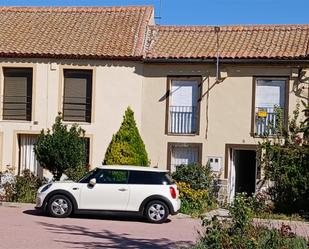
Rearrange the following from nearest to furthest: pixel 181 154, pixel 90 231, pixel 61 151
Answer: pixel 90 231
pixel 61 151
pixel 181 154

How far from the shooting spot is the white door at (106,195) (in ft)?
61.0

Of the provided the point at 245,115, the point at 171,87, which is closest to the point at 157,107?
the point at 171,87

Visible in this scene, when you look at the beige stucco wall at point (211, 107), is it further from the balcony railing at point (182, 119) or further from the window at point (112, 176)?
the window at point (112, 176)

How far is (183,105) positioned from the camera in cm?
2527

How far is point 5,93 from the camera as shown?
86.6 ft

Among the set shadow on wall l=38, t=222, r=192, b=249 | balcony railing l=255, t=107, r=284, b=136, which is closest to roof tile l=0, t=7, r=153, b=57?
balcony railing l=255, t=107, r=284, b=136

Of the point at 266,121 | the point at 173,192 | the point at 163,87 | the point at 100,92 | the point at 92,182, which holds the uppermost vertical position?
the point at 163,87

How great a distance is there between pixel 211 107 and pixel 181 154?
7.09ft

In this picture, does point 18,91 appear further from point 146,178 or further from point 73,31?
point 146,178

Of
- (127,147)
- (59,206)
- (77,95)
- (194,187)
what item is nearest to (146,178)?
(59,206)

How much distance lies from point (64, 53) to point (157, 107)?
409cm

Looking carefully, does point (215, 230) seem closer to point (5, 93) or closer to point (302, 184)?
point (302, 184)

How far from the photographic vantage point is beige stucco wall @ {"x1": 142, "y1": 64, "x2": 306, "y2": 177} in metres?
24.6

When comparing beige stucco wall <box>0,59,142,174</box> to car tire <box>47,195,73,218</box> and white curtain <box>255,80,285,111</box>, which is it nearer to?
white curtain <box>255,80,285,111</box>
